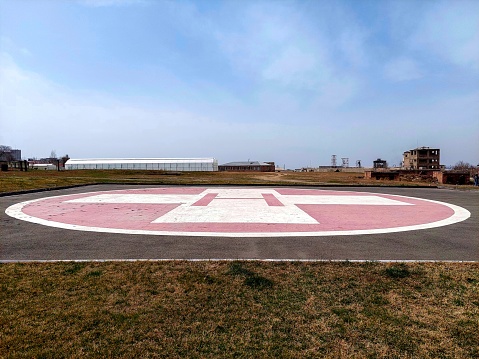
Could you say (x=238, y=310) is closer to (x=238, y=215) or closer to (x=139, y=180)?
(x=238, y=215)

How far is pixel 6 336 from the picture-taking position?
295 centimetres

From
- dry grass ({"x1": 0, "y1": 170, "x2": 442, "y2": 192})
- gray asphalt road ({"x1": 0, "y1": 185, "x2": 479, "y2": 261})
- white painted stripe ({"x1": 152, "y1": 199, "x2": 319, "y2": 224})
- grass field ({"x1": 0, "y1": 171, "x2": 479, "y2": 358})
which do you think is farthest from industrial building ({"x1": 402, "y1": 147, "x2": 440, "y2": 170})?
grass field ({"x1": 0, "y1": 171, "x2": 479, "y2": 358})

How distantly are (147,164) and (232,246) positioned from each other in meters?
78.3

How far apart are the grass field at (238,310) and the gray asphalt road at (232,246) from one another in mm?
744

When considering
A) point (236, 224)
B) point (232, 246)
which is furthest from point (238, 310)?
point (236, 224)

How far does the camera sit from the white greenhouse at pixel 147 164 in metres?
79.9

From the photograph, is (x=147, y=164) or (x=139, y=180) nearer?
(x=139, y=180)

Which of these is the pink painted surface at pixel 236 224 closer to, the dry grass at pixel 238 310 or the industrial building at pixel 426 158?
the dry grass at pixel 238 310

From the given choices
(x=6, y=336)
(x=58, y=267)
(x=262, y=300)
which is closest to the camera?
(x=6, y=336)

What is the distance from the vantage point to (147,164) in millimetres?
80125

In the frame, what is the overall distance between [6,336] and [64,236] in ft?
16.1

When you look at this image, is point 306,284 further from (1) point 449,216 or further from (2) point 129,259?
(1) point 449,216

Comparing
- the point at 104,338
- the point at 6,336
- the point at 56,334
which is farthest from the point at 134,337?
the point at 6,336

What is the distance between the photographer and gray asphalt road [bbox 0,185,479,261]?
228 inches
